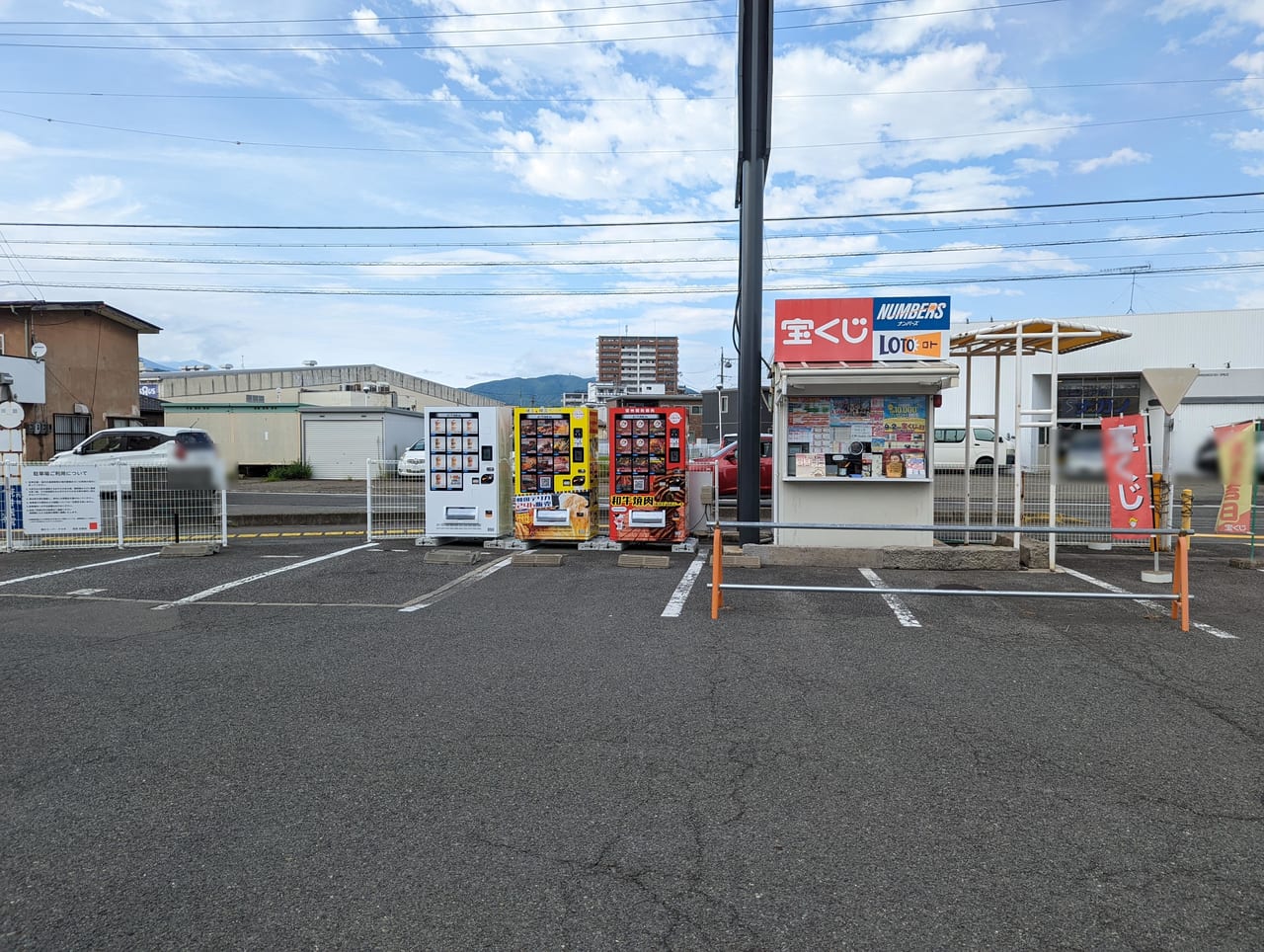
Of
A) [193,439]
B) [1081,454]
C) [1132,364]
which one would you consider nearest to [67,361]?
[193,439]

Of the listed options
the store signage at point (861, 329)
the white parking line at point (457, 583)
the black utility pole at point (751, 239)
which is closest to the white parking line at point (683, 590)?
the black utility pole at point (751, 239)

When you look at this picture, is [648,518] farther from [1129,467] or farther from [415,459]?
[415,459]

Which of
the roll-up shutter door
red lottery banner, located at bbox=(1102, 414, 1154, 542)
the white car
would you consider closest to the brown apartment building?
the roll-up shutter door

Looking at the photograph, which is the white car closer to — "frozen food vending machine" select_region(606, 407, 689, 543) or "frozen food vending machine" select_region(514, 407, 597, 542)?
"frozen food vending machine" select_region(514, 407, 597, 542)

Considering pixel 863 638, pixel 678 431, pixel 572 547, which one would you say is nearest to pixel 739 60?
pixel 678 431

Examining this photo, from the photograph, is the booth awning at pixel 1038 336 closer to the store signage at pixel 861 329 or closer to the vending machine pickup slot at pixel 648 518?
the store signage at pixel 861 329

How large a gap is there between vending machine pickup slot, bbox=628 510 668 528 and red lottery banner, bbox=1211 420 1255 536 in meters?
6.74

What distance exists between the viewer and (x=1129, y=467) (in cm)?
959

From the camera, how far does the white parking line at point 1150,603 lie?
6645 mm

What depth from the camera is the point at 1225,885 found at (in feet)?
9.44

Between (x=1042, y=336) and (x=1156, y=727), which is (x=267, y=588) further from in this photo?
(x=1042, y=336)

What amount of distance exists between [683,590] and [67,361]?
2475cm

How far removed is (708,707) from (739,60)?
31.8ft

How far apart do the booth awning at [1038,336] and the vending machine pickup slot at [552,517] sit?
5.66m
